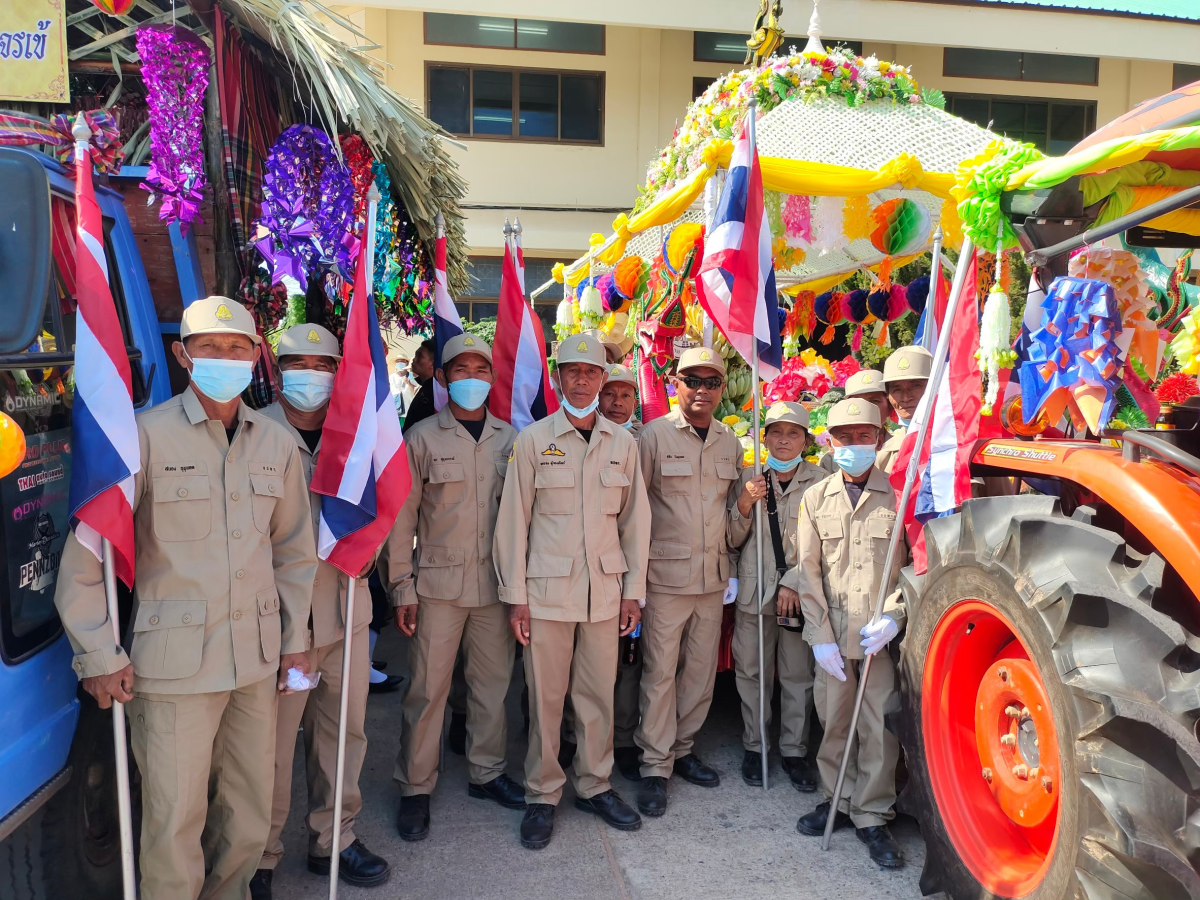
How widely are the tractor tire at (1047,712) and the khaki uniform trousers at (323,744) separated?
6.45 ft

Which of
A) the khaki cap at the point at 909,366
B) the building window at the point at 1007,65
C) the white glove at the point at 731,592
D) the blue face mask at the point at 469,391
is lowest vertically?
the white glove at the point at 731,592

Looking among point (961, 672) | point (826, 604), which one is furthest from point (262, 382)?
point (961, 672)

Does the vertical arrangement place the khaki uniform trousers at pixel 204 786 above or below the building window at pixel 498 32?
below

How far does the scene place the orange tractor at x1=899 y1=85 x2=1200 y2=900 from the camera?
6.27 ft

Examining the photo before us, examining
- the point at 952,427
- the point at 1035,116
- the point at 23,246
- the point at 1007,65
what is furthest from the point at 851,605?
the point at 1035,116

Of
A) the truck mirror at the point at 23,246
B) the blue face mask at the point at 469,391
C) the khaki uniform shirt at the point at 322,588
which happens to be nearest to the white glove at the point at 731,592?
the blue face mask at the point at 469,391

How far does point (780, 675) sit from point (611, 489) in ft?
4.09

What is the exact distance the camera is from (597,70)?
1346 cm

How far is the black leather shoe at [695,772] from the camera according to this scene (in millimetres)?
3877

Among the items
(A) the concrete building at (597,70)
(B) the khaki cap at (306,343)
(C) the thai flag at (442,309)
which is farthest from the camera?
(A) the concrete building at (597,70)

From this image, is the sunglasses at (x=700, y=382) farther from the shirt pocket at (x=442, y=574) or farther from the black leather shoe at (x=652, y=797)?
the black leather shoe at (x=652, y=797)

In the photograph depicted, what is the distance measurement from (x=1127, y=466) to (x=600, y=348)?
78.4 inches

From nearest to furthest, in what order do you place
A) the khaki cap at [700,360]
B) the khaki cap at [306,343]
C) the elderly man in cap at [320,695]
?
the elderly man in cap at [320,695], the khaki cap at [306,343], the khaki cap at [700,360]

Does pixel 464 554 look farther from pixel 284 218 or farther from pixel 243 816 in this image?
pixel 284 218
